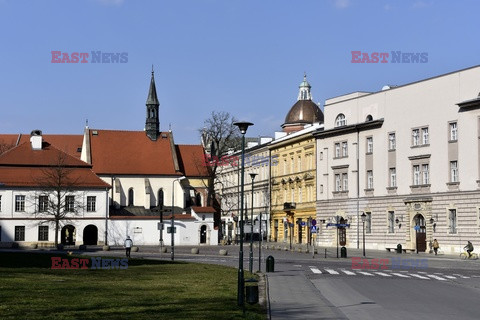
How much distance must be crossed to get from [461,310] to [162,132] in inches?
3548

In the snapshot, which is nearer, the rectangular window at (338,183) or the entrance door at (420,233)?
the entrance door at (420,233)

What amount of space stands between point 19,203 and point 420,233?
42674 mm

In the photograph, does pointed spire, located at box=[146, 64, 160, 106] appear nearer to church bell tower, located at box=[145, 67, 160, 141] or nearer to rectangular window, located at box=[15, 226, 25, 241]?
church bell tower, located at box=[145, 67, 160, 141]

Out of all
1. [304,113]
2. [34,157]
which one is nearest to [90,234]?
[34,157]

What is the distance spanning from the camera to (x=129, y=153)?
348 ft

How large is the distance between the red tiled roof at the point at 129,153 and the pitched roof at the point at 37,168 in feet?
36.4

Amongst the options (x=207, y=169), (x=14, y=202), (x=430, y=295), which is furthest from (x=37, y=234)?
(x=430, y=295)

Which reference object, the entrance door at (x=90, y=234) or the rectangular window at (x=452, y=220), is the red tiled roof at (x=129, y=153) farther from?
the rectangular window at (x=452, y=220)

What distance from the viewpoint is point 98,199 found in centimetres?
8888

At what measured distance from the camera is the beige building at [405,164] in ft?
203

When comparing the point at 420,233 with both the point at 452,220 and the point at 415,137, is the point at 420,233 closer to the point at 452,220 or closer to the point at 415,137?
the point at 452,220

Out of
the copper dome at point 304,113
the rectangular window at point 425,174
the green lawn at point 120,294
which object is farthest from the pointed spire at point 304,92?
the green lawn at point 120,294

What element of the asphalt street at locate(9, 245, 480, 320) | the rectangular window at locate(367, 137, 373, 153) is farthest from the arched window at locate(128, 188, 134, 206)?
the asphalt street at locate(9, 245, 480, 320)

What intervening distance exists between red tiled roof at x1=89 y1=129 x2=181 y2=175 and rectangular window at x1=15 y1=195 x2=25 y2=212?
56.7ft
